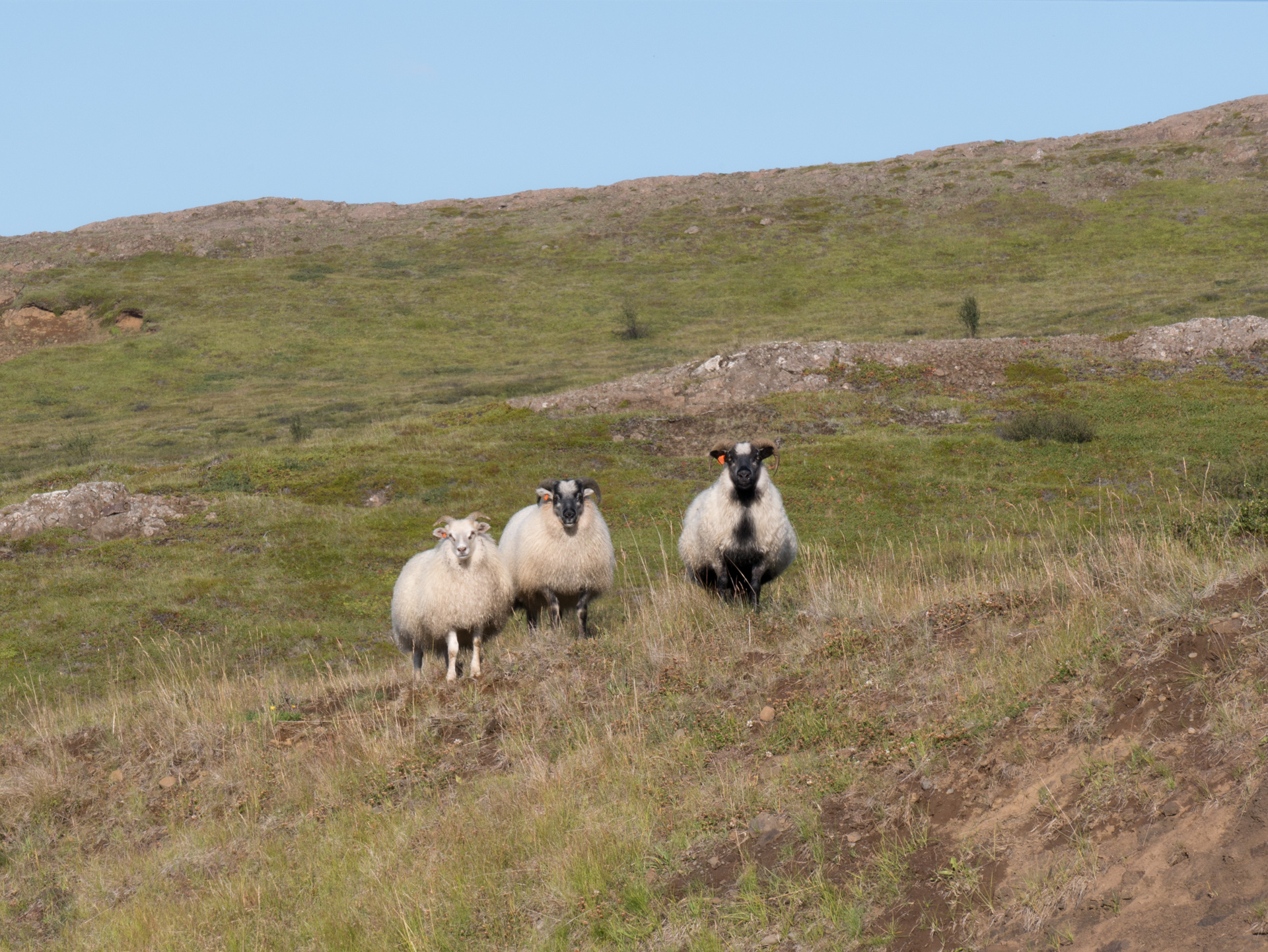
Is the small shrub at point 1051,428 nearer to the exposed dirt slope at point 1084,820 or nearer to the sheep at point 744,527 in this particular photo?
the sheep at point 744,527

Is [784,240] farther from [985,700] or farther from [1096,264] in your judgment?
[985,700]

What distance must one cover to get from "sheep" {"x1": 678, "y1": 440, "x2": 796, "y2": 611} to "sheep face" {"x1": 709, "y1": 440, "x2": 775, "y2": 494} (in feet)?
0.03

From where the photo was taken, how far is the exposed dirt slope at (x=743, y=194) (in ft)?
341

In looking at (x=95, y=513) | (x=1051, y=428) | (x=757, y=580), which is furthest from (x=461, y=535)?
(x=1051, y=428)

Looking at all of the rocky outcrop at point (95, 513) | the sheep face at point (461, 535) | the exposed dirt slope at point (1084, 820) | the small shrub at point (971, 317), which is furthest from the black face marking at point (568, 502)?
the small shrub at point (971, 317)

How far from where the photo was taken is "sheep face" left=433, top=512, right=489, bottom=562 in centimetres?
1408

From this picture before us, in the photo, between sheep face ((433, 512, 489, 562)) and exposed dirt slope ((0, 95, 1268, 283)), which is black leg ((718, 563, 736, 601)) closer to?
sheep face ((433, 512, 489, 562))

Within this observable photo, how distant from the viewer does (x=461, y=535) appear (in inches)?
557

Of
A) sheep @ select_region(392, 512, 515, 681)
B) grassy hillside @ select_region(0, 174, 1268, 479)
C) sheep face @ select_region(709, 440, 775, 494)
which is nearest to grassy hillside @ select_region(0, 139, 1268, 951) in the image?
sheep @ select_region(392, 512, 515, 681)

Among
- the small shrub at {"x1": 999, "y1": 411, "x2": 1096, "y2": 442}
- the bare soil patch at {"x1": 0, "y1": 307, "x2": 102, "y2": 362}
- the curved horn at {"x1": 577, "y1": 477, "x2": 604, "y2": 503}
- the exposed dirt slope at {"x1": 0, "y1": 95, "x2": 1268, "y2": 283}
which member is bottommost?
the small shrub at {"x1": 999, "y1": 411, "x2": 1096, "y2": 442}

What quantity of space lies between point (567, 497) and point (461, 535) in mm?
1937

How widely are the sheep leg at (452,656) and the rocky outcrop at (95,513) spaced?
59.5 feet

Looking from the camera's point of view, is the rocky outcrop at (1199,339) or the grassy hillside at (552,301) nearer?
the rocky outcrop at (1199,339)

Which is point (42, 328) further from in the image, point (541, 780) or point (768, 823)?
point (768, 823)
